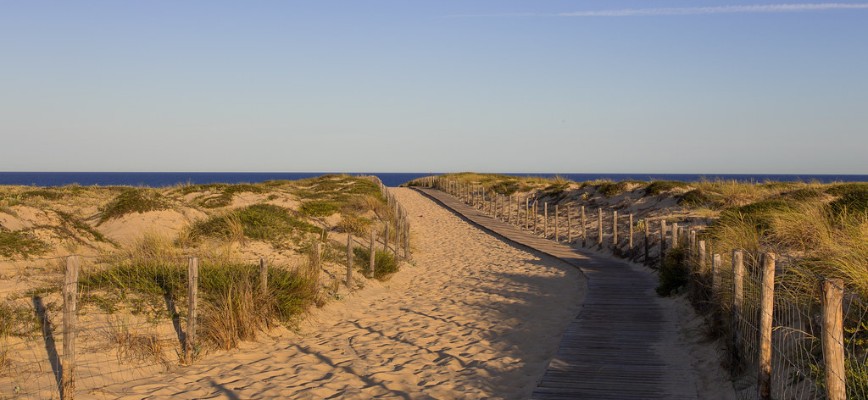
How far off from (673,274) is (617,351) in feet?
13.9

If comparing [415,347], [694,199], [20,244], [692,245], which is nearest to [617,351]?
[415,347]

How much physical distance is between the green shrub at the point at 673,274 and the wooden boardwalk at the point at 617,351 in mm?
300

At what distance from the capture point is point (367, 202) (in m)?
28.8

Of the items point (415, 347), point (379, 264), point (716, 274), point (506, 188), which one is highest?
point (506, 188)

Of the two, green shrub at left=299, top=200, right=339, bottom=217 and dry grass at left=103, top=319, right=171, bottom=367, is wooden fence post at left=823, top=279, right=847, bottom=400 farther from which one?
green shrub at left=299, top=200, right=339, bottom=217

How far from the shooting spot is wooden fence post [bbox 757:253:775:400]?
5.88 m

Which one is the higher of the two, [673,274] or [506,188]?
[506,188]

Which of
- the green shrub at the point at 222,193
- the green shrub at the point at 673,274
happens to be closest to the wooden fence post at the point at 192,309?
the green shrub at the point at 673,274

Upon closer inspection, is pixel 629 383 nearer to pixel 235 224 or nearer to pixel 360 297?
pixel 360 297

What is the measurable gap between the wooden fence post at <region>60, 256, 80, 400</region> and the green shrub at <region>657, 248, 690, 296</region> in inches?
383

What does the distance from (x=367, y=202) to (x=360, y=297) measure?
49.5ft

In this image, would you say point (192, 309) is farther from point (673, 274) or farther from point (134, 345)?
point (673, 274)

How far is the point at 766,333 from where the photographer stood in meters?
5.97

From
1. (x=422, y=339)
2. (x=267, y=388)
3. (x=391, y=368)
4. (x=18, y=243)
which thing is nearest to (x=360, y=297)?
(x=422, y=339)
